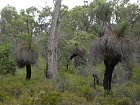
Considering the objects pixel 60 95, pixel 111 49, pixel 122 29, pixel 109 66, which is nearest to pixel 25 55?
pixel 109 66

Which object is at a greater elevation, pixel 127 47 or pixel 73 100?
pixel 127 47

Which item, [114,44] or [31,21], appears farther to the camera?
[31,21]

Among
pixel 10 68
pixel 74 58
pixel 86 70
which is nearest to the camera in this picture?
pixel 10 68

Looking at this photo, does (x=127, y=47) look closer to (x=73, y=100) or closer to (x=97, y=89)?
(x=97, y=89)

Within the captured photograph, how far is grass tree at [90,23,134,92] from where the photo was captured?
616 inches

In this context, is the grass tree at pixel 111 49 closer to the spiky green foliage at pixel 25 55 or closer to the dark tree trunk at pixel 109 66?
the dark tree trunk at pixel 109 66

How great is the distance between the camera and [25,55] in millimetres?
18500

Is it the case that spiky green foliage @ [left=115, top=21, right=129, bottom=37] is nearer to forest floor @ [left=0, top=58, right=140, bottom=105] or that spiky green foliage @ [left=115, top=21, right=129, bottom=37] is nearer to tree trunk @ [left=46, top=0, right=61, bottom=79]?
forest floor @ [left=0, top=58, right=140, bottom=105]

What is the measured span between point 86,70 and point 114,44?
9663 millimetres

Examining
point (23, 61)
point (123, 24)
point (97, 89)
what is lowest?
point (97, 89)

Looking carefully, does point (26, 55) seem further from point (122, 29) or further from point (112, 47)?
point (122, 29)

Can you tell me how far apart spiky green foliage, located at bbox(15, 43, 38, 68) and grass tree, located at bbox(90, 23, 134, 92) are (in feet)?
12.6

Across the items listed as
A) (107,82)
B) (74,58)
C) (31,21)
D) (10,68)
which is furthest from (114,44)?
(31,21)

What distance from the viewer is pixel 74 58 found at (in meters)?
31.6
